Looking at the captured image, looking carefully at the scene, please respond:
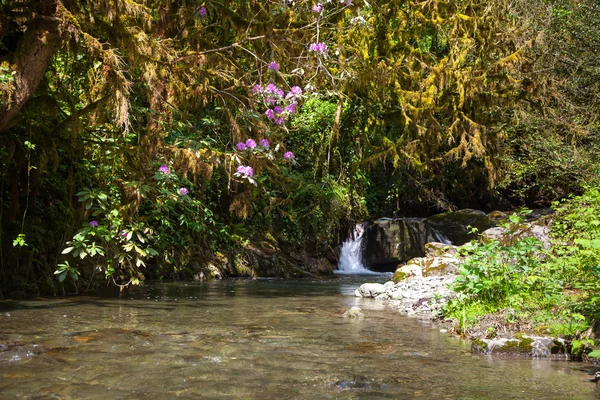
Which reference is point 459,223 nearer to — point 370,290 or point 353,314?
point 370,290

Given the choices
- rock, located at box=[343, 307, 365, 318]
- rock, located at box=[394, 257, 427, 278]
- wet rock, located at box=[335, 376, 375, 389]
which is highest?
rock, located at box=[394, 257, 427, 278]

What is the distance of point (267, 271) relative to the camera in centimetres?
1592

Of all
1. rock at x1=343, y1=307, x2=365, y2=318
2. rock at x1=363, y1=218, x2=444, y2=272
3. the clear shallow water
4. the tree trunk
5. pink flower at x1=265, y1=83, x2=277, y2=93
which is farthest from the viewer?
rock at x1=363, y1=218, x2=444, y2=272

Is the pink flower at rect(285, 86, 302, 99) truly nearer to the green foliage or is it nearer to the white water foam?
the green foliage

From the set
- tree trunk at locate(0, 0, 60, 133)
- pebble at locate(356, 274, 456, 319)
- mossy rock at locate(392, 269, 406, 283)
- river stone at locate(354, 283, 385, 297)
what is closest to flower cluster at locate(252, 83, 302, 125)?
tree trunk at locate(0, 0, 60, 133)

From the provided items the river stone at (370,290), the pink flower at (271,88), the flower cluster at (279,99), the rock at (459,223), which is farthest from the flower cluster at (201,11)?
the rock at (459,223)

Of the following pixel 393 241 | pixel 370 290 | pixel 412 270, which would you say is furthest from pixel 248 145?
pixel 393 241

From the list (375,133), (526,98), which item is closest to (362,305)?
(375,133)

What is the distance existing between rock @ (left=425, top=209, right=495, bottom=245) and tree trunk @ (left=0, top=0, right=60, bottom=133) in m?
14.3

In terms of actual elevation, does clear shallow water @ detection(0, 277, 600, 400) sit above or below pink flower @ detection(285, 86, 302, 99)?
below

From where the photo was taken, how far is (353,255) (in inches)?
758

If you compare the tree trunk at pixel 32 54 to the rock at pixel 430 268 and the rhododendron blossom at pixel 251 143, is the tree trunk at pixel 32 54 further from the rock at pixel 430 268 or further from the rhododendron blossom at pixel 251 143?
the rock at pixel 430 268

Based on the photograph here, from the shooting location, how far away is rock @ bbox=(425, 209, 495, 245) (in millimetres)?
19219

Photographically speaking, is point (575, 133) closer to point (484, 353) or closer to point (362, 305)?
point (362, 305)
